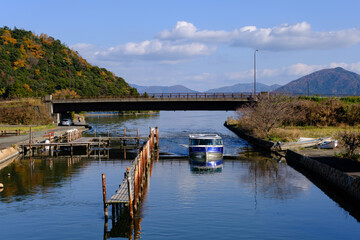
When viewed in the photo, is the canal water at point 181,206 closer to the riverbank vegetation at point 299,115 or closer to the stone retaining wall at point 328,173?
the stone retaining wall at point 328,173

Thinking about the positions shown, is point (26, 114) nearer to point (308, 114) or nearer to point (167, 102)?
point (167, 102)

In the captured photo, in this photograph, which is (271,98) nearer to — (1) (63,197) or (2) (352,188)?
(2) (352,188)

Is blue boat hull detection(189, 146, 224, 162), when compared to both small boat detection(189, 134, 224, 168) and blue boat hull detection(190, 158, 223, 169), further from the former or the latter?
blue boat hull detection(190, 158, 223, 169)

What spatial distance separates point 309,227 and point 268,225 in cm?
232

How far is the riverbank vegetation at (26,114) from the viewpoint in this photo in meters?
91.6

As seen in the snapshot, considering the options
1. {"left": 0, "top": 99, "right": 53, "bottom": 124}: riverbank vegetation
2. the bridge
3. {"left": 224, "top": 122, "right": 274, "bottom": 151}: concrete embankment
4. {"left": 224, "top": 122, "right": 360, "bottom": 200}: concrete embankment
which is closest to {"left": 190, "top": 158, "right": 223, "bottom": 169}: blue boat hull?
{"left": 224, "top": 122, "right": 360, "bottom": 200}: concrete embankment

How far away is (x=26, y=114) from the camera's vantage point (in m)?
92.0

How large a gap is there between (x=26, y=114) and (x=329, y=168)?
72670 millimetres

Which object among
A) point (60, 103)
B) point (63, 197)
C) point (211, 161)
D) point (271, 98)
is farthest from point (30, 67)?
point (63, 197)

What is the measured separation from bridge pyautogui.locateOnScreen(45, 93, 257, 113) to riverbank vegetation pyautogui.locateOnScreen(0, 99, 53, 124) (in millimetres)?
2681

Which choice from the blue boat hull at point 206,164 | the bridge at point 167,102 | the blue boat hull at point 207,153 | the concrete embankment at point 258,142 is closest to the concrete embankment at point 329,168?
the concrete embankment at point 258,142

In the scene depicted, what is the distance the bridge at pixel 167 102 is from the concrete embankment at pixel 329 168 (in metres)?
35.7

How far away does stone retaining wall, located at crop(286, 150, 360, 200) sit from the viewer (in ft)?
98.0

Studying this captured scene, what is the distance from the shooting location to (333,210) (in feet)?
92.8
